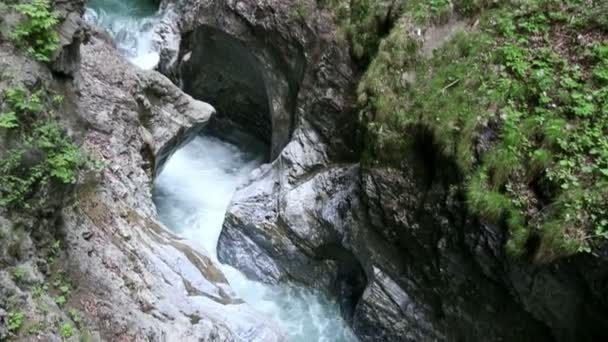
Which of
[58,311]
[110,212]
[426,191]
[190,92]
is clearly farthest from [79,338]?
[190,92]

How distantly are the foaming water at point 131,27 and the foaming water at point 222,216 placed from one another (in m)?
3.04

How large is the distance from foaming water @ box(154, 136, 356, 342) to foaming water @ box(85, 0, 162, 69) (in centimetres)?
304

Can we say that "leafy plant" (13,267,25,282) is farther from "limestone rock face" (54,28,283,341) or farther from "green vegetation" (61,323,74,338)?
"limestone rock face" (54,28,283,341)

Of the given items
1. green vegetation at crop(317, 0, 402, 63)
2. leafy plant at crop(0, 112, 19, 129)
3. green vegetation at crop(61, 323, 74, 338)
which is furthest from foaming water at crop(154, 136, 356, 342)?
green vegetation at crop(317, 0, 402, 63)

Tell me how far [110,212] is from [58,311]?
106 inches

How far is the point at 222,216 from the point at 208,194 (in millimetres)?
1100

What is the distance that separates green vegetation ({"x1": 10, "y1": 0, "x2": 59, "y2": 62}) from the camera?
6184mm

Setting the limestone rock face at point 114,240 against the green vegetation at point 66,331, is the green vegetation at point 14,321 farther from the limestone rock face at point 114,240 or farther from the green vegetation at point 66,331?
the green vegetation at point 66,331

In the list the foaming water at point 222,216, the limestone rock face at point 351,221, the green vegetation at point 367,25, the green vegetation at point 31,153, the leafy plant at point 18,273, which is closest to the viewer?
the leafy plant at point 18,273

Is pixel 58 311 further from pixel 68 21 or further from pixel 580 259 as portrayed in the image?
pixel 580 259

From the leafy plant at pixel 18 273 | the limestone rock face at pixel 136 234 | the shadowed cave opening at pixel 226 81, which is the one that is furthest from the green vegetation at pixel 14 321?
the shadowed cave opening at pixel 226 81

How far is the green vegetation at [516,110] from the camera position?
723 cm

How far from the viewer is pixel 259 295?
465 inches

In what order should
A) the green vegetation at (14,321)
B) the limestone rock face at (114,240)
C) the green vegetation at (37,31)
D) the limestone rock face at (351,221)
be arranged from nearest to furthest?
1. the green vegetation at (14,321)
2. the limestone rock face at (114,240)
3. the green vegetation at (37,31)
4. the limestone rock face at (351,221)
